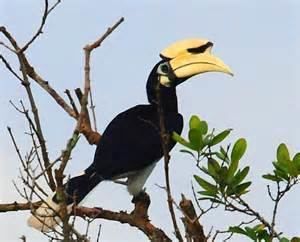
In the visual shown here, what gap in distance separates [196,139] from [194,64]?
1.27 meters

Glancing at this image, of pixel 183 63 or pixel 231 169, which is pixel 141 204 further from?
pixel 231 169

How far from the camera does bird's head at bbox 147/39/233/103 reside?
2.91m

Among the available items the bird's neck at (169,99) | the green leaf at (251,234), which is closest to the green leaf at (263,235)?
the green leaf at (251,234)

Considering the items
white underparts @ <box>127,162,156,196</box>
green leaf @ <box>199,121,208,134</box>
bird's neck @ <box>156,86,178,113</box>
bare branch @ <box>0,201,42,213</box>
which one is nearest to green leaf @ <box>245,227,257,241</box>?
green leaf @ <box>199,121,208,134</box>

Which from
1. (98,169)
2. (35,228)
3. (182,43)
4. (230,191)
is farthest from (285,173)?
(182,43)

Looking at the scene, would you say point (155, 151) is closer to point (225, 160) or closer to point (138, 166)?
point (138, 166)

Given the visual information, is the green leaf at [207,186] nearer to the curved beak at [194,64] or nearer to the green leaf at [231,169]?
the green leaf at [231,169]

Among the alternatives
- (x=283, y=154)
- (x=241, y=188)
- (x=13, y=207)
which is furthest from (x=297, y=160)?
(x=13, y=207)

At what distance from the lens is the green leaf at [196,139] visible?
1719mm

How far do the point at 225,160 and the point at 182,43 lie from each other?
133 centimetres

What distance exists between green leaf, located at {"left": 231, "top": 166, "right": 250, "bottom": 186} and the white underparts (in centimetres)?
110

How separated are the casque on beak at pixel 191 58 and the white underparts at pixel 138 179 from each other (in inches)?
15.1

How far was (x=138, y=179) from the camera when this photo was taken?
2.87 metres

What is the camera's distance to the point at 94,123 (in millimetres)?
2844
